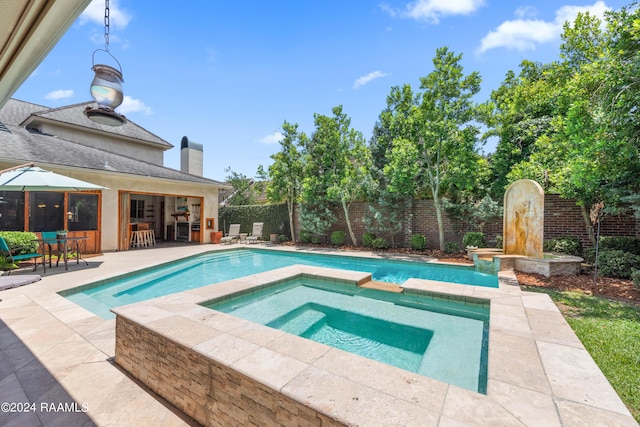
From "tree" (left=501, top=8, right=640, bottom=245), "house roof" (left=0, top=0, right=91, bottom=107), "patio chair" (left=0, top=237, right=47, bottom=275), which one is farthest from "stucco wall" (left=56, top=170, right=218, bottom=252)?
"tree" (left=501, top=8, right=640, bottom=245)

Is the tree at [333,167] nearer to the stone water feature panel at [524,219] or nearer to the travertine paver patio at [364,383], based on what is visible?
the stone water feature panel at [524,219]

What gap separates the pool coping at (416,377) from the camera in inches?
70.3

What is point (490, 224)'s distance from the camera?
1069 centimetres

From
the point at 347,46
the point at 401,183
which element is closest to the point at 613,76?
the point at 401,183

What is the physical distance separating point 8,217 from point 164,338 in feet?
34.5

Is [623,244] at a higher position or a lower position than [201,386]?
higher

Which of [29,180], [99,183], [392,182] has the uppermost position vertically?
[392,182]

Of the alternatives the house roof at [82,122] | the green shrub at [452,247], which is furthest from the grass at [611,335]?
the house roof at [82,122]

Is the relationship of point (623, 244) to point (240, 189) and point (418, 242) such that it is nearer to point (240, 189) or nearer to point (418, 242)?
point (418, 242)

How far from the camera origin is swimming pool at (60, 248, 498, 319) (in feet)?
19.4

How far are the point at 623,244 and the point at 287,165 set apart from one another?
1256 centimetres

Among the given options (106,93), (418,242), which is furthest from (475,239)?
(106,93)

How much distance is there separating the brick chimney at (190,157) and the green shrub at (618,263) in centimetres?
2016

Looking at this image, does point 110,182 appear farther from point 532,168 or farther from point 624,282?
point 624,282
